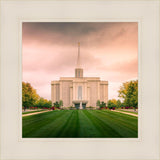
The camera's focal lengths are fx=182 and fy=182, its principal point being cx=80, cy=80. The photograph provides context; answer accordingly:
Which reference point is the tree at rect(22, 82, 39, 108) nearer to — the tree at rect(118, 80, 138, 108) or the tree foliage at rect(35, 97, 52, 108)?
the tree foliage at rect(35, 97, 52, 108)

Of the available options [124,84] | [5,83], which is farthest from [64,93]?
[5,83]

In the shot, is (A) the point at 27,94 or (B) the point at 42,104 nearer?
(A) the point at 27,94

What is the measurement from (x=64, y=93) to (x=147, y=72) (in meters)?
22.8

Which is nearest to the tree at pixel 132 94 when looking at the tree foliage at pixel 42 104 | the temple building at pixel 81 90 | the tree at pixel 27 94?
the tree at pixel 27 94

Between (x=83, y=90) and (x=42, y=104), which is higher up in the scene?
(x=83, y=90)

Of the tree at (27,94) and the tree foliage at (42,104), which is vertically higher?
the tree at (27,94)

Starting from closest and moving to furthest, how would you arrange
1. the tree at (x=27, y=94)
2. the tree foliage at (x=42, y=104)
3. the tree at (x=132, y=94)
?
the tree at (x=27, y=94) < the tree at (x=132, y=94) < the tree foliage at (x=42, y=104)

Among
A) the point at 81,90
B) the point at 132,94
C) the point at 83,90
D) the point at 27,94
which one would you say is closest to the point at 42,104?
the point at 27,94

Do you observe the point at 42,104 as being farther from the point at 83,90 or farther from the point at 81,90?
the point at 81,90

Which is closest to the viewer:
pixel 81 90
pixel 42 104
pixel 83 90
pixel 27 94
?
pixel 27 94

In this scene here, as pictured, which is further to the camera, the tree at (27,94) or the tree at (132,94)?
the tree at (132,94)

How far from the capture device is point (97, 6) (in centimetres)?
613

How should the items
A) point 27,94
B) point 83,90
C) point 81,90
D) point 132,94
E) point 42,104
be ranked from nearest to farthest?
point 27,94, point 132,94, point 42,104, point 83,90, point 81,90

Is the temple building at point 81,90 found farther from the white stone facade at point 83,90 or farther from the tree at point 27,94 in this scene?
the tree at point 27,94
